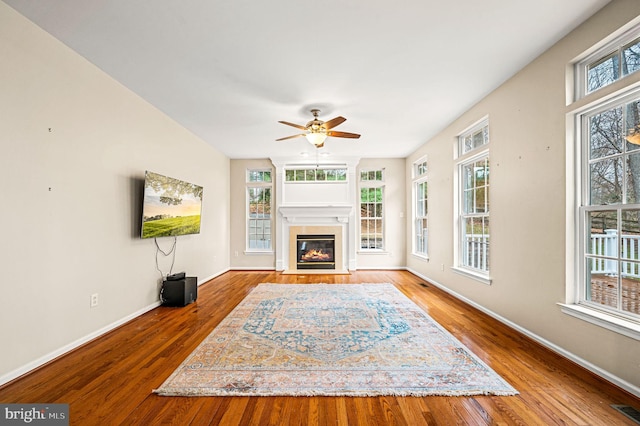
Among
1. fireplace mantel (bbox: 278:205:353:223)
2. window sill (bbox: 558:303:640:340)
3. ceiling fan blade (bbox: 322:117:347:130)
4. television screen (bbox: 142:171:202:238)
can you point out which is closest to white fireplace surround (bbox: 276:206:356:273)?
fireplace mantel (bbox: 278:205:353:223)

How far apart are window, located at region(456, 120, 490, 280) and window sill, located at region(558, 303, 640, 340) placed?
1281 mm

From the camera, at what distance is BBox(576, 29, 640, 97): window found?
196cm

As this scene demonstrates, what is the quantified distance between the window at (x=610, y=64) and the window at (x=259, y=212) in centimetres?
559

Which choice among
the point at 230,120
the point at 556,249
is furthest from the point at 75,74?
the point at 556,249

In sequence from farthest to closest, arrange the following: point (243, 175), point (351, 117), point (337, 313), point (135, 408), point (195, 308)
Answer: point (243, 175)
point (351, 117)
point (195, 308)
point (337, 313)
point (135, 408)

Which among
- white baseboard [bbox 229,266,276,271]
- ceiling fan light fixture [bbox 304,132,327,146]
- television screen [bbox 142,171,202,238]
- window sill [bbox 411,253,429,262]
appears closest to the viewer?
television screen [bbox 142,171,202,238]

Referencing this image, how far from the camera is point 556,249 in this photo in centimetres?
247

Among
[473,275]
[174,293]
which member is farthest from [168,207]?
[473,275]

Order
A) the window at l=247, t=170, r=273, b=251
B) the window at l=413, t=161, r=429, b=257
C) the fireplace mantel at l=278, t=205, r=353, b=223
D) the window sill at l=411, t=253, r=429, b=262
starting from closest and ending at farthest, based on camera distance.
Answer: the window sill at l=411, t=253, r=429, b=262 < the window at l=413, t=161, r=429, b=257 < the fireplace mantel at l=278, t=205, r=353, b=223 < the window at l=247, t=170, r=273, b=251

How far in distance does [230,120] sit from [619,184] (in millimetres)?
4329

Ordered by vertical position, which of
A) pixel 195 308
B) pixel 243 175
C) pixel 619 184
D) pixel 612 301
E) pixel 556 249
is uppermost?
pixel 243 175

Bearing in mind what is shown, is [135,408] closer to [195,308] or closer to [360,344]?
[360,344]

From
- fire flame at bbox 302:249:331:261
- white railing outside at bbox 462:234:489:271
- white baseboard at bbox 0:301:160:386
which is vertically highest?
white railing outside at bbox 462:234:489:271

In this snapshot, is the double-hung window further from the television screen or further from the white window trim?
the television screen
